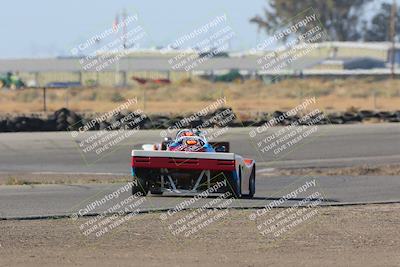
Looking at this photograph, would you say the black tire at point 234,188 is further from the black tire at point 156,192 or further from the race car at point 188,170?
the black tire at point 156,192

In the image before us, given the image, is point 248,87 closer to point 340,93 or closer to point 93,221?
point 340,93

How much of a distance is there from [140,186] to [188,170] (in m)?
0.95

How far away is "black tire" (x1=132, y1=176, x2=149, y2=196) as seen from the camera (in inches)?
739

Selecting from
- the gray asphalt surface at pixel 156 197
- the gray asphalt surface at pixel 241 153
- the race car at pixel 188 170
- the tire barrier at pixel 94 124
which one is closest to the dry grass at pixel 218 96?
the tire barrier at pixel 94 124

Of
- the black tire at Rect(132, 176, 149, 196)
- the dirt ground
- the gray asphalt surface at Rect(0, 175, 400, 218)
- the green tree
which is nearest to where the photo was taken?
the dirt ground

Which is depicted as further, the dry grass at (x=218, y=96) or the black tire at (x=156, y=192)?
the dry grass at (x=218, y=96)

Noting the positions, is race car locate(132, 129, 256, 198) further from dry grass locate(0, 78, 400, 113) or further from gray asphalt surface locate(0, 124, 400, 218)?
dry grass locate(0, 78, 400, 113)

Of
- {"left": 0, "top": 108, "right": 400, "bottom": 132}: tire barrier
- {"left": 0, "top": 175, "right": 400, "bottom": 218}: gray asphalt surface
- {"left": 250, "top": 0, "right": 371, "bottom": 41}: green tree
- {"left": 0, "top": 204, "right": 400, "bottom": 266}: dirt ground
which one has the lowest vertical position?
{"left": 250, "top": 0, "right": 371, "bottom": 41}: green tree

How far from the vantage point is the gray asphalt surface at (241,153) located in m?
18.5

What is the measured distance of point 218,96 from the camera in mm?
68125

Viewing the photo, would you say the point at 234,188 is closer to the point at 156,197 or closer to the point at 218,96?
the point at 156,197

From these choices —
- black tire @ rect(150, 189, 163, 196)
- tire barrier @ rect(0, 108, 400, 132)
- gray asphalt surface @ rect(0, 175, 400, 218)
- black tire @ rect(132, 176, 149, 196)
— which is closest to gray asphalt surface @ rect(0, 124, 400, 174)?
tire barrier @ rect(0, 108, 400, 132)

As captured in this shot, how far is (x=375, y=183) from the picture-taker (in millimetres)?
23609

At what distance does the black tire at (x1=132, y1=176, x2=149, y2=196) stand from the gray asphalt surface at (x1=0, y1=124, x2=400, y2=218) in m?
0.19
